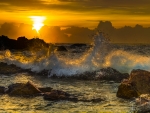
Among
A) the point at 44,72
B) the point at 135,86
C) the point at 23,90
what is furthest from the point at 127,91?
the point at 44,72

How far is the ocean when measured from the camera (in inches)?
519

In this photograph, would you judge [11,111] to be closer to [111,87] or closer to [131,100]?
[131,100]

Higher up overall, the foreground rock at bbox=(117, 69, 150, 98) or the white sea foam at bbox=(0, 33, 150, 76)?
the white sea foam at bbox=(0, 33, 150, 76)

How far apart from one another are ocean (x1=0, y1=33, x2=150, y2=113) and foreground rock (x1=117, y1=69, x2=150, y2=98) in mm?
541

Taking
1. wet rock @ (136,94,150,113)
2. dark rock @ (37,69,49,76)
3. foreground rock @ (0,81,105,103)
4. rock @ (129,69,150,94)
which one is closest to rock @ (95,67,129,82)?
dark rock @ (37,69,49,76)

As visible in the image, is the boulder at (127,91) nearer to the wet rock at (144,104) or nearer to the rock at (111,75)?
the wet rock at (144,104)

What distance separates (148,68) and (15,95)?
16037 mm

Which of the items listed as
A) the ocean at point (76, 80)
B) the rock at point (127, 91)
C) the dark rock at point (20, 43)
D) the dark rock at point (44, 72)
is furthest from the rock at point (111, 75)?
the dark rock at point (20, 43)

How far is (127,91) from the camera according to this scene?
15289mm

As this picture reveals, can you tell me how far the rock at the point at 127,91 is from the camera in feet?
49.6

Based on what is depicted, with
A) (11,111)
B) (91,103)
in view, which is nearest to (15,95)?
(11,111)

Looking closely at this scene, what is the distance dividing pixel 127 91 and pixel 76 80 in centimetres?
810

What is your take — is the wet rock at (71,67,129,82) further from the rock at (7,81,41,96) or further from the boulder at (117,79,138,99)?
the rock at (7,81,41,96)

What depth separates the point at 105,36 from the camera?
97.8 feet
